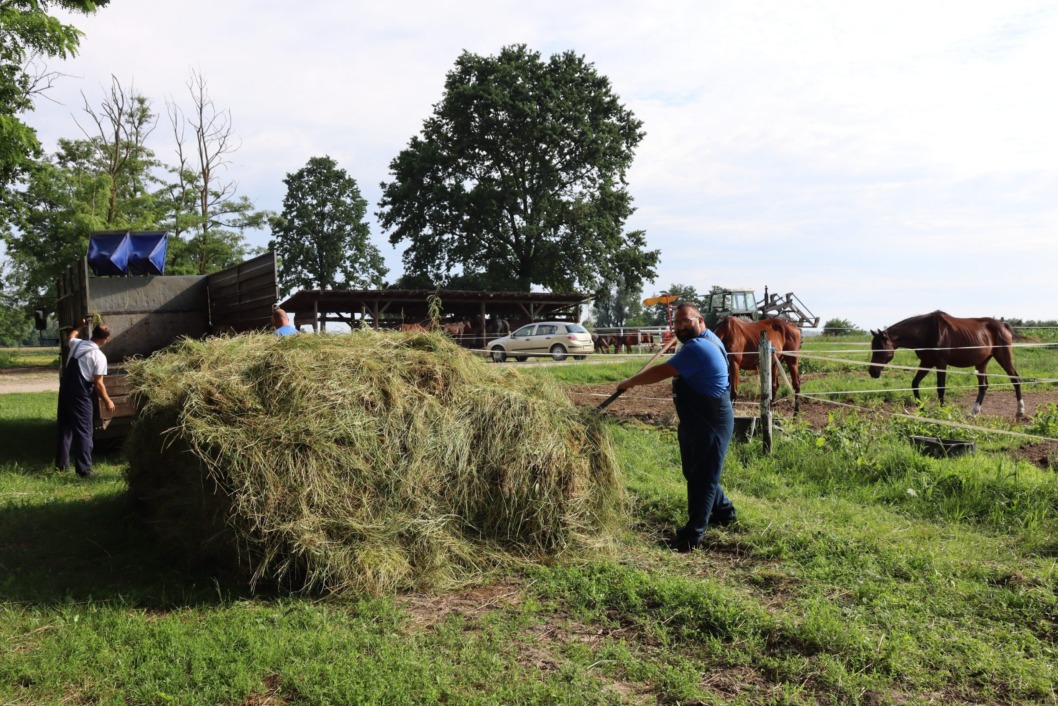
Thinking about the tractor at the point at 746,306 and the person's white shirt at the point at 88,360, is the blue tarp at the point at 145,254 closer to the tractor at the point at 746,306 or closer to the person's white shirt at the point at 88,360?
the person's white shirt at the point at 88,360

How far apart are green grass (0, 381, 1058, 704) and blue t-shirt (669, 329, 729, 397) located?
1.12m

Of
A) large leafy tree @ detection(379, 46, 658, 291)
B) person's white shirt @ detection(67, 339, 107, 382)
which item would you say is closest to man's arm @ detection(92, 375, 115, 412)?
person's white shirt @ detection(67, 339, 107, 382)

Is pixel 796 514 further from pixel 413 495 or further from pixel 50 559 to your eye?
pixel 50 559

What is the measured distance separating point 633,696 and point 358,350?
298cm

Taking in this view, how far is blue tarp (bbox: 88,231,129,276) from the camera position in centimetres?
988

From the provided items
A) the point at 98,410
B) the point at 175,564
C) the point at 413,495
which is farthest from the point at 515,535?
the point at 98,410

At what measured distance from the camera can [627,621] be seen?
4055 millimetres

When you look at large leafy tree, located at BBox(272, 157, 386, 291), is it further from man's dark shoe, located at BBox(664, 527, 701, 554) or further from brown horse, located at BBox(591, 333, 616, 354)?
man's dark shoe, located at BBox(664, 527, 701, 554)

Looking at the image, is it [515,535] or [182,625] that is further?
[515,535]

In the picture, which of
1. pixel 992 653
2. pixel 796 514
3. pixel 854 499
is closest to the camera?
pixel 992 653

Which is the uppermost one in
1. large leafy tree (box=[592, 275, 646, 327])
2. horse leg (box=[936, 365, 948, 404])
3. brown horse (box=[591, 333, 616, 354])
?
large leafy tree (box=[592, 275, 646, 327])

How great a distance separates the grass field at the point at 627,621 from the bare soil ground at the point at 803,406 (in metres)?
3.56

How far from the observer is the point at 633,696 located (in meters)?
3.23

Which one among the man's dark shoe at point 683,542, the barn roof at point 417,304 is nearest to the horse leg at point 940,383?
the man's dark shoe at point 683,542
